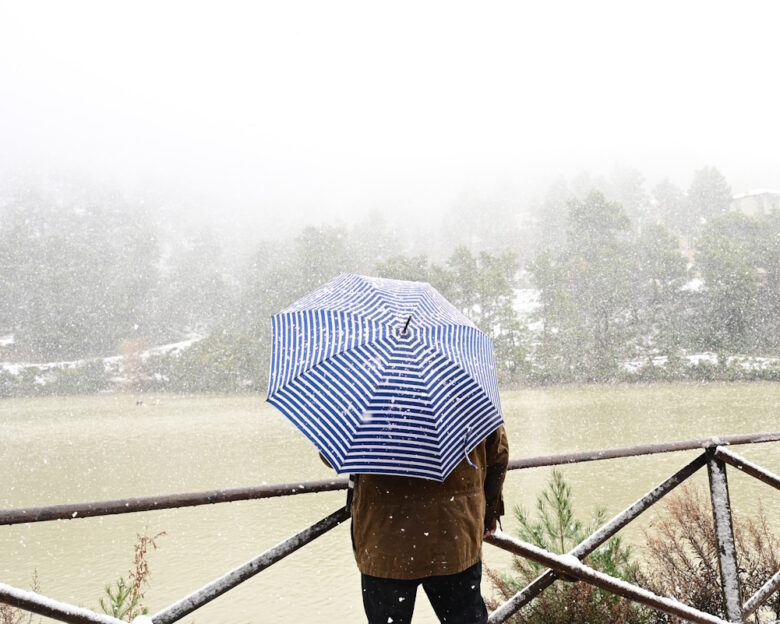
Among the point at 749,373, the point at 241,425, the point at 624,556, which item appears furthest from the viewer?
the point at 749,373

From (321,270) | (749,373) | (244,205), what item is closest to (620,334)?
(749,373)

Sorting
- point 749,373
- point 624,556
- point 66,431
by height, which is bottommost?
point 749,373

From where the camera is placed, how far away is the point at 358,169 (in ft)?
392

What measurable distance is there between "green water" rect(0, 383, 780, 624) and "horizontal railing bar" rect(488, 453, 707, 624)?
395 centimetres

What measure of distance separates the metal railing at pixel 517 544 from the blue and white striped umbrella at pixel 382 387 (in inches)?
10.7

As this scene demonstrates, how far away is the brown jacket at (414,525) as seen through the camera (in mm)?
1060

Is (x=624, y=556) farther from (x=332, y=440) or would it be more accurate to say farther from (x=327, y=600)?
(x=327, y=600)

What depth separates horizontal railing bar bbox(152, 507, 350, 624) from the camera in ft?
3.77

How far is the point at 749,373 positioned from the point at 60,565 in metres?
20.3

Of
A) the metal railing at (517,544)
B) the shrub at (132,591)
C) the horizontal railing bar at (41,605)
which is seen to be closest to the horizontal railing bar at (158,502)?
the metal railing at (517,544)

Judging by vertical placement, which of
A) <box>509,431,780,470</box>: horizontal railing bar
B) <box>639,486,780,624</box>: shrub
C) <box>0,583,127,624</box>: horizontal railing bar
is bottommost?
<box>639,486,780,624</box>: shrub

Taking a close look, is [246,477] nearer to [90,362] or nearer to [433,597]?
[433,597]

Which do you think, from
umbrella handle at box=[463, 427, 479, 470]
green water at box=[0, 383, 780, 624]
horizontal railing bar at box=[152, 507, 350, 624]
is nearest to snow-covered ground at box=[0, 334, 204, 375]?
green water at box=[0, 383, 780, 624]

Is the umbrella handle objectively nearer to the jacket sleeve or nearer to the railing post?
the jacket sleeve
